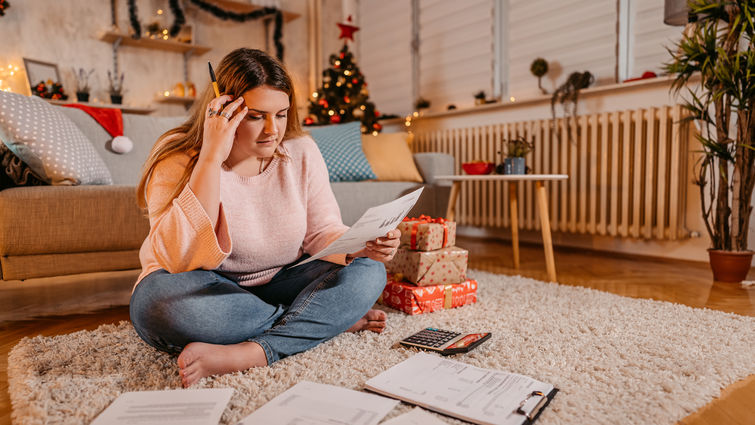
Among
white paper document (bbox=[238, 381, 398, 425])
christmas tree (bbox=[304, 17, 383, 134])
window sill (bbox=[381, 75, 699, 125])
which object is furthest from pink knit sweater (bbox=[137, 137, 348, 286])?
christmas tree (bbox=[304, 17, 383, 134])

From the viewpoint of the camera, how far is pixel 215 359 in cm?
96

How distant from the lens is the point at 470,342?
1136mm

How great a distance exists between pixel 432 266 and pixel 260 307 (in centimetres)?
69

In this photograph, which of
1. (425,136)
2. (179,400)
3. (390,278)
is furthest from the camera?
(425,136)

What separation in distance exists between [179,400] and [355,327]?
1.78 feet

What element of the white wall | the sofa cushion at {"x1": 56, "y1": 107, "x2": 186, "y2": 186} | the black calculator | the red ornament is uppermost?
the red ornament

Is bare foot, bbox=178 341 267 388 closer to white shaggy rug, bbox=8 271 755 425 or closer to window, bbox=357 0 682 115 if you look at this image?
white shaggy rug, bbox=8 271 755 425

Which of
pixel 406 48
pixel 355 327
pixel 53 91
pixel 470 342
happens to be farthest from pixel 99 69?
pixel 470 342

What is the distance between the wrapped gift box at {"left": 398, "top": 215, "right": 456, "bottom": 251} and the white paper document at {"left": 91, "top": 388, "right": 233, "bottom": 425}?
0.89m

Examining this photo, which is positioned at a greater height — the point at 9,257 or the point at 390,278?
the point at 9,257

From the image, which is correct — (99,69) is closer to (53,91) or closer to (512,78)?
(53,91)

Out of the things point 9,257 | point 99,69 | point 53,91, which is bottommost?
point 9,257

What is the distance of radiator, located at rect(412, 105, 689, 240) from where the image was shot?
2.48 metres

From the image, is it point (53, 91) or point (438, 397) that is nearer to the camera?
point (438, 397)
